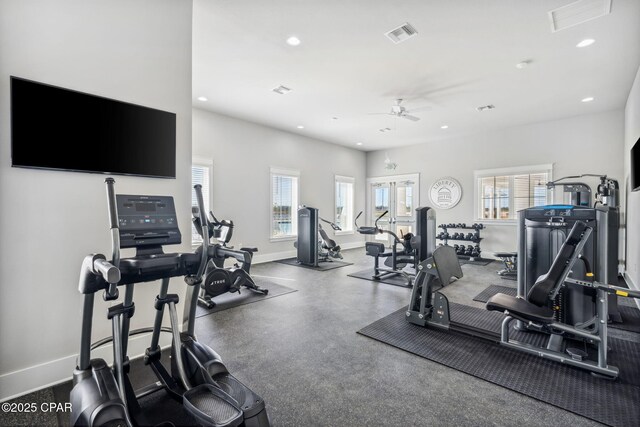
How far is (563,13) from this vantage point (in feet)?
9.53

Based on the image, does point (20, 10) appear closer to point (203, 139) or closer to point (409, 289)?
point (203, 139)

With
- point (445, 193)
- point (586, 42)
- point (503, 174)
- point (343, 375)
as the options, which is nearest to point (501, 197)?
point (503, 174)

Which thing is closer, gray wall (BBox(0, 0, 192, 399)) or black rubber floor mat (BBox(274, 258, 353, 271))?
gray wall (BBox(0, 0, 192, 399))

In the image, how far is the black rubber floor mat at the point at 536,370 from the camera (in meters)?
1.95

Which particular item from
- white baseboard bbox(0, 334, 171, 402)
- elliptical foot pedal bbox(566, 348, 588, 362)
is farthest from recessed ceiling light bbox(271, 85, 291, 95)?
elliptical foot pedal bbox(566, 348, 588, 362)

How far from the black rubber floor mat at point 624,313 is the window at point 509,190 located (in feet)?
9.93

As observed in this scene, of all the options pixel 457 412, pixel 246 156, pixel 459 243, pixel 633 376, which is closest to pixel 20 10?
pixel 457 412

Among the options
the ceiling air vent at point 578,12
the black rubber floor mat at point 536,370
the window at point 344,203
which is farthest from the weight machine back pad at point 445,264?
the window at point 344,203

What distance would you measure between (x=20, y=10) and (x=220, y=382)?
9.29ft

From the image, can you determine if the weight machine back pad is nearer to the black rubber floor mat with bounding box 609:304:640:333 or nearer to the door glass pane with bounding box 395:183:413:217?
the black rubber floor mat with bounding box 609:304:640:333

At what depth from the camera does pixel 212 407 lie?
1547mm

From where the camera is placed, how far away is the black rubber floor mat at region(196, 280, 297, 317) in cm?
379

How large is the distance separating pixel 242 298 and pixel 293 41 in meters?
3.43

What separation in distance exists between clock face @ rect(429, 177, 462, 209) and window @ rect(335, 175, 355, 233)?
8.03 feet
